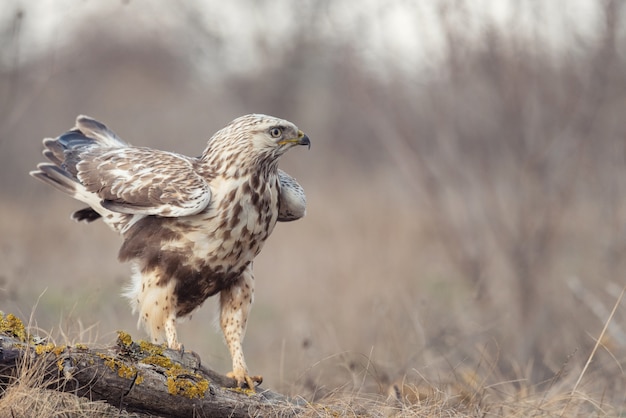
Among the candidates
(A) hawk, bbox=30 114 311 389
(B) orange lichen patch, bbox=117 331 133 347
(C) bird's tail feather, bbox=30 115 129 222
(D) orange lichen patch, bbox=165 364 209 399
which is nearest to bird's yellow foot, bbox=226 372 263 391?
(A) hawk, bbox=30 114 311 389

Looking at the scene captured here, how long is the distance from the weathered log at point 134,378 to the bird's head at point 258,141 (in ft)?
3.64

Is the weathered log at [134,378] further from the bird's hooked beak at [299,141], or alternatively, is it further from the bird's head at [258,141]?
the bird's hooked beak at [299,141]

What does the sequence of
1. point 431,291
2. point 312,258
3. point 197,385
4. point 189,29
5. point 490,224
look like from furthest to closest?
point 189,29 → point 312,258 → point 431,291 → point 490,224 → point 197,385

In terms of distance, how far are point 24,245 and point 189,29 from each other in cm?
530

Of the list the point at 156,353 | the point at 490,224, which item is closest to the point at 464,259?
the point at 490,224

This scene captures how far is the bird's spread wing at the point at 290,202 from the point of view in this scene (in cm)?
467

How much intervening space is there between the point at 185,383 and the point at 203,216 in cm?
106

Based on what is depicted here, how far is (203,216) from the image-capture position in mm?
4258

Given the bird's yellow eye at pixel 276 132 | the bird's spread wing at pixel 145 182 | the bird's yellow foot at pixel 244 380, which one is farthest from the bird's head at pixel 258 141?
the bird's yellow foot at pixel 244 380

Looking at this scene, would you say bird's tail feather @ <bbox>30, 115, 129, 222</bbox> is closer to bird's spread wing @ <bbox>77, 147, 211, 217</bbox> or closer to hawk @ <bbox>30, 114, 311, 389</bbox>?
bird's spread wing @ <bbox>77, 147, 211, 217</bbox>

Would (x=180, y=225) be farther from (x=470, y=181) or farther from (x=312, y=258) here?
(x=312, y=258)

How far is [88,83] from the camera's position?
69.9 ft

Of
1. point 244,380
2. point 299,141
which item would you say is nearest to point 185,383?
point 244,380

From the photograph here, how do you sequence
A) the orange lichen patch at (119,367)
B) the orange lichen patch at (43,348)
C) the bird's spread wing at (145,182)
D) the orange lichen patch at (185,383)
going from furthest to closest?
the bird's spread wing at (145,182) → the orange lichen patch at (185,383) → the orange lichen patch at (119,367) → the orange lichen patch at (43,348)
